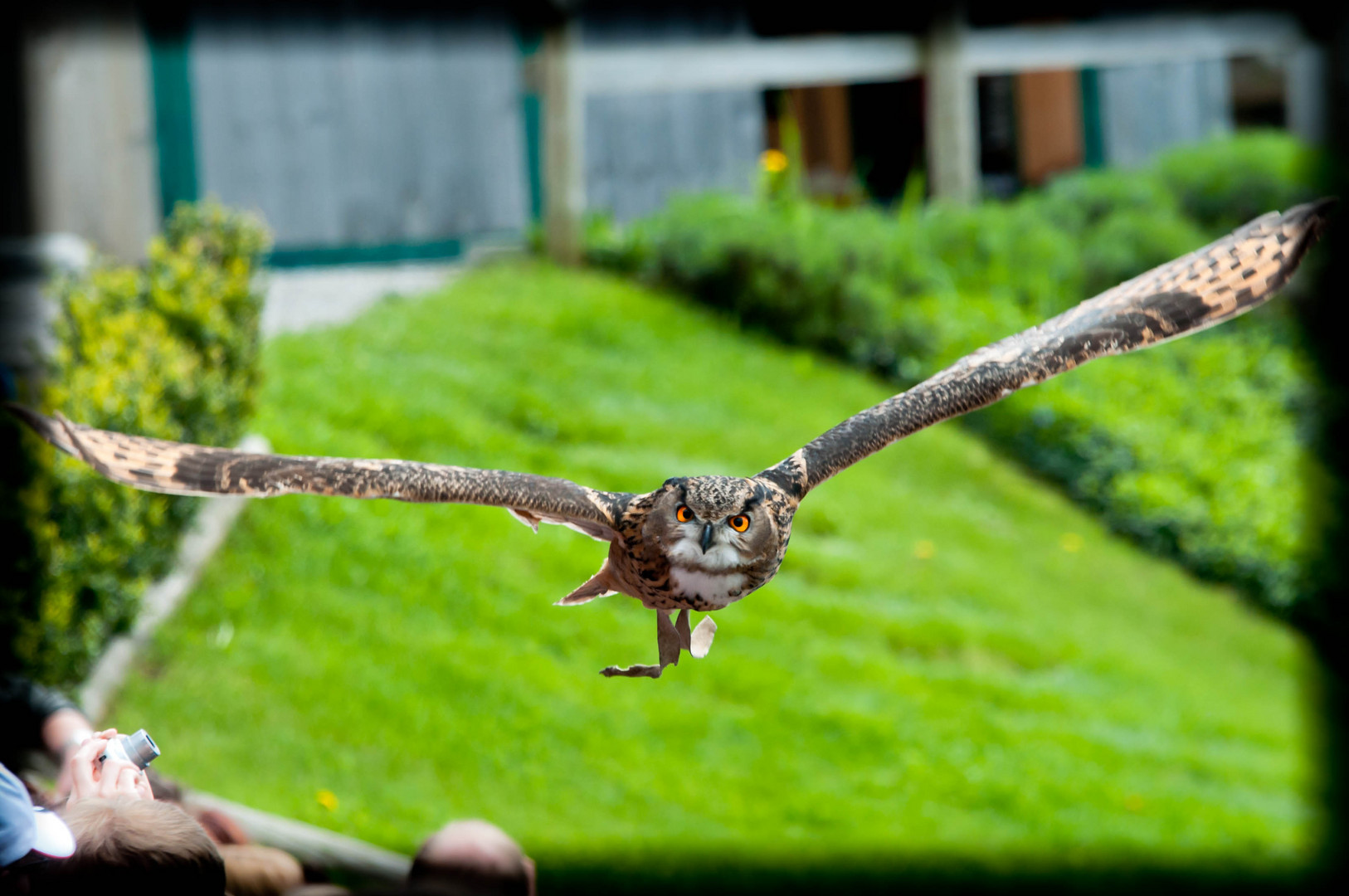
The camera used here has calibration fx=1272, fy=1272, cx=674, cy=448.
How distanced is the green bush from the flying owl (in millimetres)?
2254

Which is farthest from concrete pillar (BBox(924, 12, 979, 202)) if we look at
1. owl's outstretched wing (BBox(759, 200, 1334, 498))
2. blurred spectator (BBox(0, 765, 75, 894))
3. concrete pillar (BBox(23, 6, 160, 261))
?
blurred spectator (BBox(0, 765, 75, 894))

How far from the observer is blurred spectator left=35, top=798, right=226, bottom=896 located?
160cm

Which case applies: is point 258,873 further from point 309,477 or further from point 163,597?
point 163,597

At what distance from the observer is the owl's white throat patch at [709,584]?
6.49 ft

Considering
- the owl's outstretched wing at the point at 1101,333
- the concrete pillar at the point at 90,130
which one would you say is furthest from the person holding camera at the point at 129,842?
the concrete pillar at the point at 90,130

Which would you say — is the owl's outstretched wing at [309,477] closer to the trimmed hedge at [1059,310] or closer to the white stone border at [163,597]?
the white stone border at [163,597]

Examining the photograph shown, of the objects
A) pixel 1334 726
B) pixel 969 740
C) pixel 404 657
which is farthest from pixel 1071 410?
pixel 404 657

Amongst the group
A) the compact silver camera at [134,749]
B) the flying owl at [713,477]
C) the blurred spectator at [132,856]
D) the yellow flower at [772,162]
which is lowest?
the blurred spectator at [132,856]

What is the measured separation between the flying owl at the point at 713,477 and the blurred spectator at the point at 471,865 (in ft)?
2.10

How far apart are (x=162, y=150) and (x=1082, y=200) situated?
6.73 meters

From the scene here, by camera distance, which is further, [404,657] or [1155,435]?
[1155,435]

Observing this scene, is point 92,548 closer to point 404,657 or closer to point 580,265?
point 404,657

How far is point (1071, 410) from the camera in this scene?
8242 millimetres

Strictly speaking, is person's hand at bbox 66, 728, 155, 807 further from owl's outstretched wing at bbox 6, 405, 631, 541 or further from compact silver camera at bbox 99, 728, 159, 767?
owl's outstretched wing at bbox 6, 405, 631, 541
